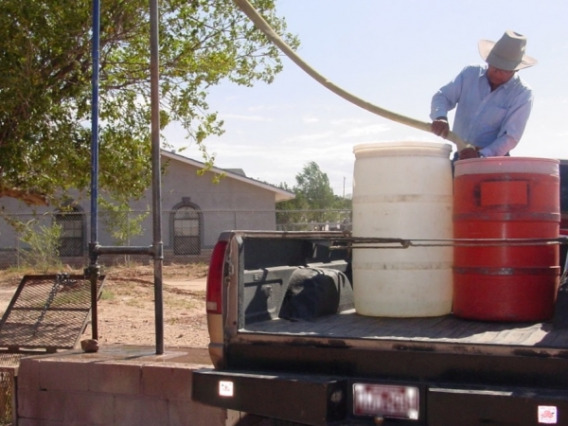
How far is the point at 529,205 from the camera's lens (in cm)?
427

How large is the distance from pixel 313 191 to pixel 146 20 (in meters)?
43.2

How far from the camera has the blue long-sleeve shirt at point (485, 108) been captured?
516 cm

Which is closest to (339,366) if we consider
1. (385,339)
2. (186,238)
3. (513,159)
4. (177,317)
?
(385,339)

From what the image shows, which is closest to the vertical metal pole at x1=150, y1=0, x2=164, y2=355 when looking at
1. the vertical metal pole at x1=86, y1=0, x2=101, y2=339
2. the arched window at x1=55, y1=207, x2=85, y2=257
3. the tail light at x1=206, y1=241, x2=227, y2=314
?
the vertical metal pole at x1=86, y1=0, x2=101, y2=339

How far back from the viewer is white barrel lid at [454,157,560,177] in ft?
14.0

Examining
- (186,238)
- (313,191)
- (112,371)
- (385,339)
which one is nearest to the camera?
(385,339)

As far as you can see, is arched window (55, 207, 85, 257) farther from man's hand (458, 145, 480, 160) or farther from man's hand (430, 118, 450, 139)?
man's hand (458, 145, 480, 160)

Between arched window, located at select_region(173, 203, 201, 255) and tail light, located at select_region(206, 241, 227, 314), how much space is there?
82.9 feet

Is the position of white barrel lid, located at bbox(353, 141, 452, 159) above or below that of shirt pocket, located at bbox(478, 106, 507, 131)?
below

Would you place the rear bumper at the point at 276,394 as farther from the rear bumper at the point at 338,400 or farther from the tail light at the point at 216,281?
the tail light at the point at 216,281

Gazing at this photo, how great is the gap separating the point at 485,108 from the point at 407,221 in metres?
1.25

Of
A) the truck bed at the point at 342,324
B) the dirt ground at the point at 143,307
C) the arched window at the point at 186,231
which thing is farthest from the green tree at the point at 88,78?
the arched window at the point at 186,231

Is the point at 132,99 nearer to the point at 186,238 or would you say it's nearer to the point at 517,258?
the point at 517,258

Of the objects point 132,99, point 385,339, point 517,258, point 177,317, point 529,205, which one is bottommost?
point 177,317
